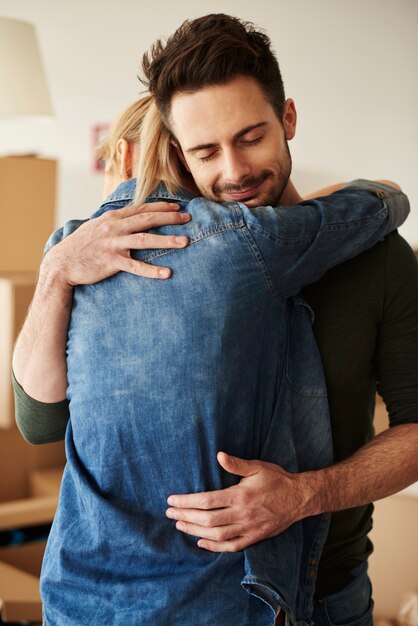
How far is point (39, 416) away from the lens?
50.0 inches

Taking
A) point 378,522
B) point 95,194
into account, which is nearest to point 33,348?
point 378,522

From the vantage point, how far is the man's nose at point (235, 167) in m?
1.21

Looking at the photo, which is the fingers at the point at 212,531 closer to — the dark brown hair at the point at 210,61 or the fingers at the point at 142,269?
the fingers at the point at 142,269

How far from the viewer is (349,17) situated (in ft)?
11.0

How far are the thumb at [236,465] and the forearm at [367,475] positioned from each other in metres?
0.08

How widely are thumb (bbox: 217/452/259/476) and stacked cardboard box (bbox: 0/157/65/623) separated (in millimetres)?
1530

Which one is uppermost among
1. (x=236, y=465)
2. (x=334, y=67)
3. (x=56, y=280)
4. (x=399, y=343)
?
(x=334, y=67)

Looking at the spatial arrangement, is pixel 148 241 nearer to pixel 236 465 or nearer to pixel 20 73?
pixel 236 465

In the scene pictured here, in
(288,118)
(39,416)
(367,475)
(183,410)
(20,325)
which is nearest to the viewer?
(183,410)

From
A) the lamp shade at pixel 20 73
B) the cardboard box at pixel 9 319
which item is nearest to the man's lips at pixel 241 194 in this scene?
the cardboard box at pixel 9 319

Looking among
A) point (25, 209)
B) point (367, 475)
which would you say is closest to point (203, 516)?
point (367, 475)

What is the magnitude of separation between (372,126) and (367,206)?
2.28 meters

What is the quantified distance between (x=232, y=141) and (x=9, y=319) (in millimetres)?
1646

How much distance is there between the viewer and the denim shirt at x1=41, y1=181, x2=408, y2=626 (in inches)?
41.0
